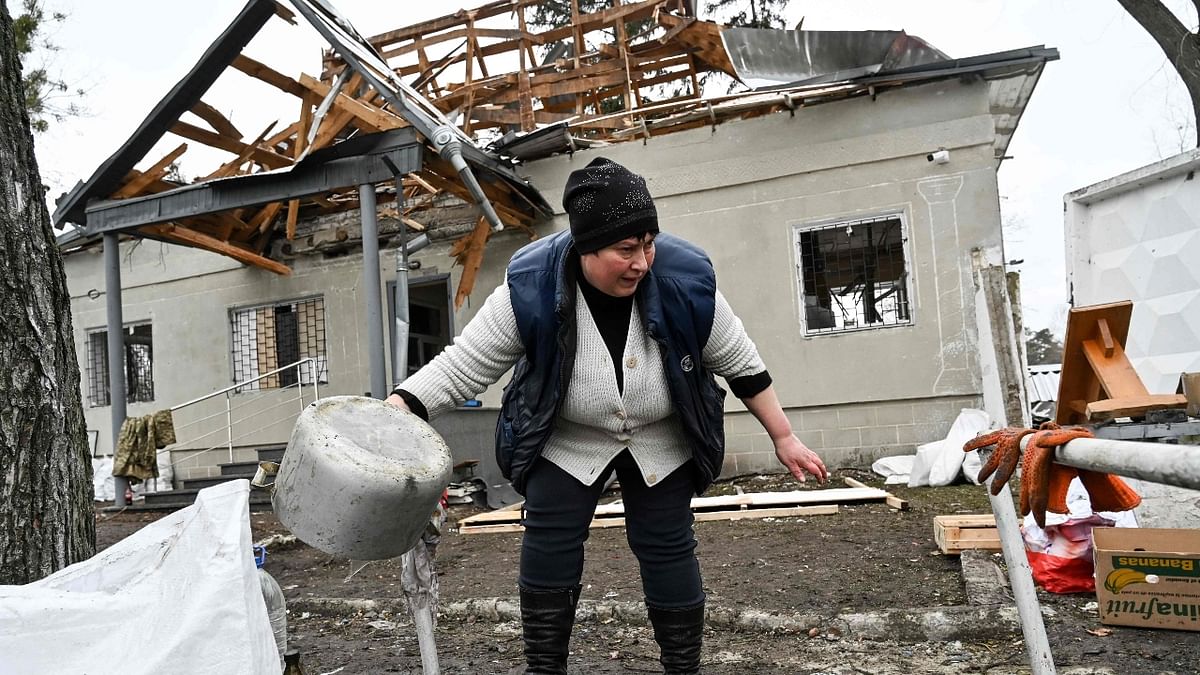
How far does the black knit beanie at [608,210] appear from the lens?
2189mm

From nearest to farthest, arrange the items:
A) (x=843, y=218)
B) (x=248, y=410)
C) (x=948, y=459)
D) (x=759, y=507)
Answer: (x=759, y=507) < (x=948, y=459) < (x=843, y=218) < (x=248, y=410)

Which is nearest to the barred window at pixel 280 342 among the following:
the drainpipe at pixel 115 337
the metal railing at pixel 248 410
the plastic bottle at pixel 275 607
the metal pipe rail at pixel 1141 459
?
the metal railing at pixel 248 410

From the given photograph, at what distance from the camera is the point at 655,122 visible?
8.74m

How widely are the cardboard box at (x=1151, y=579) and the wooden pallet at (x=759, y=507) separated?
2.95 meters

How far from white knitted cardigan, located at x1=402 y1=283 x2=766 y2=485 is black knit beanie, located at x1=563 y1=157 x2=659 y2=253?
0.24 metres

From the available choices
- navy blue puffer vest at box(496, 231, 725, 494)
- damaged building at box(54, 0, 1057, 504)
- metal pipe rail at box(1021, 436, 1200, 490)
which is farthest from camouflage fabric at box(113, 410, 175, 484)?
metal pipe rail at box(1021, 436, 1200, 490)

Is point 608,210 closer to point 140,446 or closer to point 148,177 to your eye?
point 148,177

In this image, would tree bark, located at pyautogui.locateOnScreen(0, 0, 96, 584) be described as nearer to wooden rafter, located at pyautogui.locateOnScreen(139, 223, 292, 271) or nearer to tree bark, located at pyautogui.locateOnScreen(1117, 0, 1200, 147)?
wooden rafter, located at pyautogui.locateOnScreen(139, 223, 292, 271)

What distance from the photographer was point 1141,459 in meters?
1.13

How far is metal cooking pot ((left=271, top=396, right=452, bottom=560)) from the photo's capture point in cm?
187

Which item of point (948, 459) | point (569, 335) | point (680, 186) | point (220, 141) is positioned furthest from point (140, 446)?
point (569, 335)

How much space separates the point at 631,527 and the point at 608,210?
956mm

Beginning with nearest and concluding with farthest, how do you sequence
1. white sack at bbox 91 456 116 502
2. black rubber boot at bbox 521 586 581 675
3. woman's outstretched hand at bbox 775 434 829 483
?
black rubber boot at bbox 521 586 581 675, woman's outstretched hand at bbox 775 434 829 483, white sack at bbox 91 456 116 502

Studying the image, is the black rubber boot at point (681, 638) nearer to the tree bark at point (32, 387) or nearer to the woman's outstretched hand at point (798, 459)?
the woman's outstretched hand at point (798, 459)
